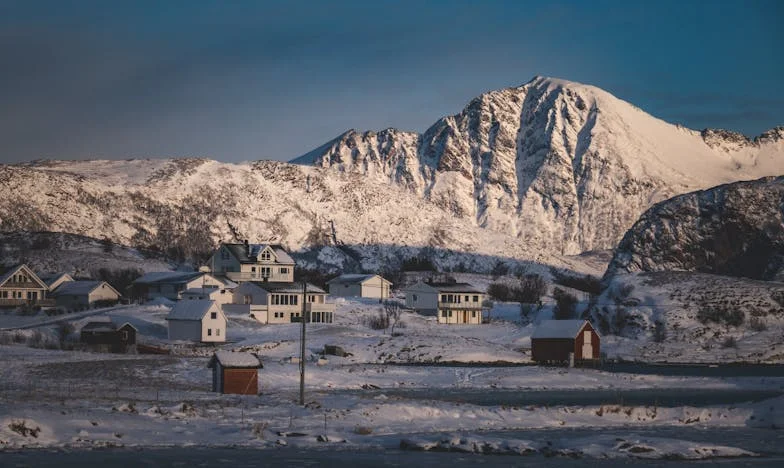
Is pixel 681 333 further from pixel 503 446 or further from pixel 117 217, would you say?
pixel 117 217

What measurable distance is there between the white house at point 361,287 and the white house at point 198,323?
50.2 metres

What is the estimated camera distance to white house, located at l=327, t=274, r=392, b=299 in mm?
143750

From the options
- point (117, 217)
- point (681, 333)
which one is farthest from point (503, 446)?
point (117, 217)

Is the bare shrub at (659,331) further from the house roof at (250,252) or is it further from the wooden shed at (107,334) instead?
the house roof at (250,252)

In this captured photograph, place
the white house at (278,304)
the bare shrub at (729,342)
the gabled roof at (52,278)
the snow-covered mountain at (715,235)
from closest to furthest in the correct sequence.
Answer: the bare shrub at (729,342), the white house at (278,304), the gabled roof at (52,278), the snow-covered mountain at (715,235)

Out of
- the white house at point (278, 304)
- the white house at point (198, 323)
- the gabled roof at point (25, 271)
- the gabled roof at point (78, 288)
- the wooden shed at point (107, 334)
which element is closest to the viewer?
the wooden shed at point (107, 334)

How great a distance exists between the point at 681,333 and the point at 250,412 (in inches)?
2696

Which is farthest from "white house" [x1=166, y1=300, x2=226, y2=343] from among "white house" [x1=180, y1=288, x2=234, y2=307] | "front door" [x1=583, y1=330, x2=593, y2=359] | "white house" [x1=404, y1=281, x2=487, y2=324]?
"white house" [x1=404, y1=281, x2=487, y2=324]

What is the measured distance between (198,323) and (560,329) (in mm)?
30134

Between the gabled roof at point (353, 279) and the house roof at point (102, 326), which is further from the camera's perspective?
the gabled roof at point (353, 279)

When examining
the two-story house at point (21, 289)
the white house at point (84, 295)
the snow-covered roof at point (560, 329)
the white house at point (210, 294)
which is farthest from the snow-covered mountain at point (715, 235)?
the two-story house at point (21, 289)

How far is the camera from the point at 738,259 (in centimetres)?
15625

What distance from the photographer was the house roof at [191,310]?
Answer: 92.9m

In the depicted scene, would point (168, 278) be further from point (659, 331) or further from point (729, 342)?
point (729, 342)
